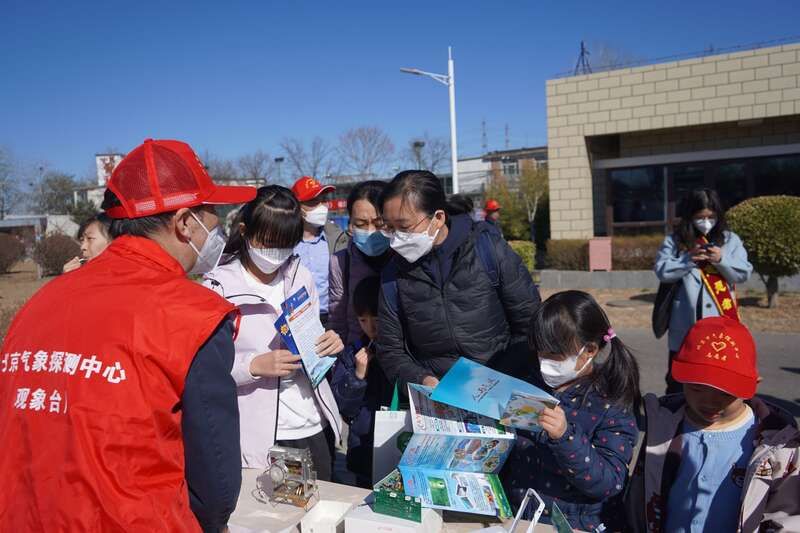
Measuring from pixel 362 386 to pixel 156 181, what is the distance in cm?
158

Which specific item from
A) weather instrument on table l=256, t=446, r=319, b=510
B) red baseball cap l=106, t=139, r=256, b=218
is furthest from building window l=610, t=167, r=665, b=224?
red baseball cap l=106, t=139, r=256, b=218

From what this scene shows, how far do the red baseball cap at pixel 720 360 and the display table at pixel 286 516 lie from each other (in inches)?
26.6

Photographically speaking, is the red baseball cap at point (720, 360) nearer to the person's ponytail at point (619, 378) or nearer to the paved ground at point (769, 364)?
the person's ponytail at point (619, 378)

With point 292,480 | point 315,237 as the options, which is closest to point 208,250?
point 292,480

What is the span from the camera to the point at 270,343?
257cm

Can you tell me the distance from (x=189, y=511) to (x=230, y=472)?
131mm

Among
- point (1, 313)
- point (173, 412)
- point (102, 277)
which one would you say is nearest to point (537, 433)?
point (173, 412)

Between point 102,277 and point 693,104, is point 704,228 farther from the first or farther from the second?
point 693,104

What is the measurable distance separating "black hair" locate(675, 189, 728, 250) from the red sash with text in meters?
0.09

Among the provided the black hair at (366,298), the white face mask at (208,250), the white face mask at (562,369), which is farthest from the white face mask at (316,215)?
the white face mask at (562,369)

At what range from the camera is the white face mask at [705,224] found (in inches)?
155

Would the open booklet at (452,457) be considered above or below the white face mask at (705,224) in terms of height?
below

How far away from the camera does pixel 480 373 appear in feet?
6.30

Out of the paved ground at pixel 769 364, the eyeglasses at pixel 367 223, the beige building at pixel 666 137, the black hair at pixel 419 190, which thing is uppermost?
the beige building at pixel 666 137
